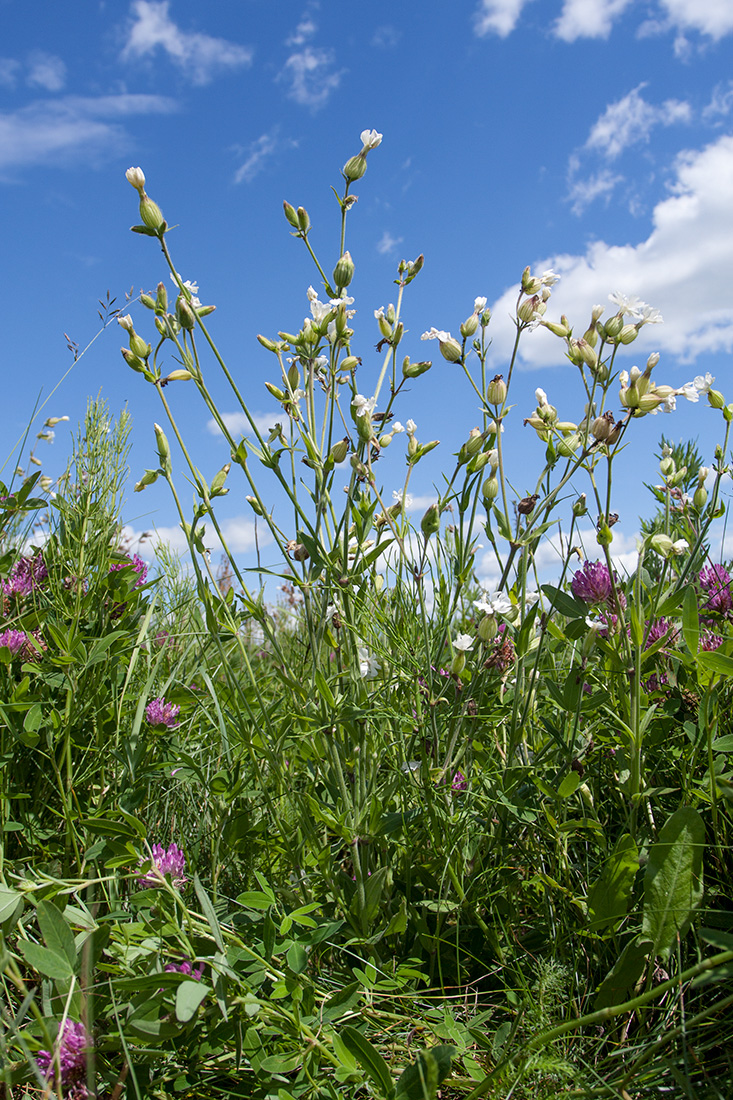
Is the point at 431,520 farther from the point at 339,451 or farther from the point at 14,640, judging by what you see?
the point at 14,640

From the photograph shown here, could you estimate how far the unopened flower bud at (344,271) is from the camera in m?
1.29

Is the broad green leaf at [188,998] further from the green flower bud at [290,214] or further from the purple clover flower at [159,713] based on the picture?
the green flower bud at [290,214]

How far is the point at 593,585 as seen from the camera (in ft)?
3.97

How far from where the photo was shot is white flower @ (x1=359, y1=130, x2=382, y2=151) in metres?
1.35

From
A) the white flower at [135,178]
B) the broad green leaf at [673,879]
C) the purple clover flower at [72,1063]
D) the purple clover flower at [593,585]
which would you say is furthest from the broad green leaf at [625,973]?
the white flower at [135,178]

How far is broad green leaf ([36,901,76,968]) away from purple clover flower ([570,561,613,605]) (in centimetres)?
90

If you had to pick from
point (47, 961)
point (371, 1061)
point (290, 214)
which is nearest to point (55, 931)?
point (47, 961)

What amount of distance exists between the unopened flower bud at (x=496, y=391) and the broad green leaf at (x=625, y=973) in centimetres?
88

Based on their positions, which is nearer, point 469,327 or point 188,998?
point 188,998

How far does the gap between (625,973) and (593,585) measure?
571 millimetres

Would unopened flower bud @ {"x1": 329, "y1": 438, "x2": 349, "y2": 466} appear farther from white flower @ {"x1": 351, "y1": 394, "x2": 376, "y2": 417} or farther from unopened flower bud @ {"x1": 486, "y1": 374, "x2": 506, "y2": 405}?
unopened flower bud @ {"x1": 486, "y1": 374, "x2": 506, "y2": 405}

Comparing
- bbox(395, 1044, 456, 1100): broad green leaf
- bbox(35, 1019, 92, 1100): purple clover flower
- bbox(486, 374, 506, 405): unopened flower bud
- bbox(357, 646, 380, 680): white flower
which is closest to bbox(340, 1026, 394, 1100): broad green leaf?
bbox(395, 1044, 456, 1100): broad green leaf

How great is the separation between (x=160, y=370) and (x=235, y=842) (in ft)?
2.75

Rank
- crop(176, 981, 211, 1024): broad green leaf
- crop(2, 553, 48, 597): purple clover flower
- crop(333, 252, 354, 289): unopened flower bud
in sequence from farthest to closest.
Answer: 1. crop(2, 553, 48, 597): purple clover flower
2. crop(333, 252, 354, 289): unopened flower bud
3. crop(176, 981, 211, 1024): broad green leaf
